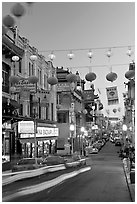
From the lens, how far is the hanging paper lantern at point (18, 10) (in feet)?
28.7

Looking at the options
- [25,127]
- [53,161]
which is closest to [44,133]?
[25,127]

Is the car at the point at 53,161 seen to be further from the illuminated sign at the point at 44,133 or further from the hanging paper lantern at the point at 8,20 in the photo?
the hanging paper lantern at the point at 8,20

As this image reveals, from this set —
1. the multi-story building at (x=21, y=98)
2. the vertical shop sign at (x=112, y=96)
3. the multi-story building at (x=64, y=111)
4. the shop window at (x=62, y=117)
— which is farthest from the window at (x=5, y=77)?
the shop window at (x=62, y=117)

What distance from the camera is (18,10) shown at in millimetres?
8742

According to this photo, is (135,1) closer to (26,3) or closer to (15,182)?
(26,3)

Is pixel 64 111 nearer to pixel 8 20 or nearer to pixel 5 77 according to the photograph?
pixel 5 77

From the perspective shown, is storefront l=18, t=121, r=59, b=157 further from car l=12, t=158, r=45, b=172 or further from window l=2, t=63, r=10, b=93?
car l=12, t=158, r=45, b=172

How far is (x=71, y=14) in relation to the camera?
10781 millimetres

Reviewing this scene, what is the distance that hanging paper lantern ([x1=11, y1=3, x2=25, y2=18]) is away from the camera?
344 inches

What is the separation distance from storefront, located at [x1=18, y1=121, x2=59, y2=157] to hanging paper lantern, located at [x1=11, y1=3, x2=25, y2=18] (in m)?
16.8

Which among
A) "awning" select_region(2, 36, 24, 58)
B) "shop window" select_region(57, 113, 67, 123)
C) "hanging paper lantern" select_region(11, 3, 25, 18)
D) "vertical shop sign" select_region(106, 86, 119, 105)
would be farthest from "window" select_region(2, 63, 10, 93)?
"shop window" select_region(57, 113, 67, 123)

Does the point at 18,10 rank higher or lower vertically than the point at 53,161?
higher

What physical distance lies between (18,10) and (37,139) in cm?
2508

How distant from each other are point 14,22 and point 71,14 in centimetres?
221
